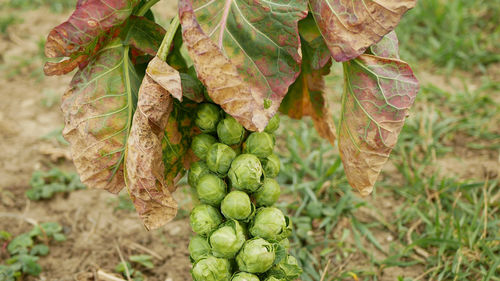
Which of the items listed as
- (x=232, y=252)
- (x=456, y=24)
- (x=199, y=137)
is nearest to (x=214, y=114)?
(x=199, y=137)

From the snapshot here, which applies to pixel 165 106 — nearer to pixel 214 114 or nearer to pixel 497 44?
pixel 214 114

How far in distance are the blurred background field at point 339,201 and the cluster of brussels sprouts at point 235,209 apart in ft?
2.05

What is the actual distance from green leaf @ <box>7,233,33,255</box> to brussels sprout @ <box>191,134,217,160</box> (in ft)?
3.43

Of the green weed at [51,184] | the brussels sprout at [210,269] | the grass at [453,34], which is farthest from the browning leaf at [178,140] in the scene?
the grass at [453,34]

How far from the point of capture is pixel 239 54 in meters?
1.46

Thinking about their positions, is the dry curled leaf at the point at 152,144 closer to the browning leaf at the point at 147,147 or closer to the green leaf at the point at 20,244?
the browning leaf at the point at 147,147

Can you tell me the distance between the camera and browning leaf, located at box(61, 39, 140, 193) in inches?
62.7

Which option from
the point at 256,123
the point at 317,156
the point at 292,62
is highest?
the point at 292,62

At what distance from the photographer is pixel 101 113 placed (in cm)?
160

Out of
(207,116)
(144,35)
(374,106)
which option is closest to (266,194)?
(207,116)

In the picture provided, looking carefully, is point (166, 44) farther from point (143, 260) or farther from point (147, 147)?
point (143, 260)

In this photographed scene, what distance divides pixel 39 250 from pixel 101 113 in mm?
931

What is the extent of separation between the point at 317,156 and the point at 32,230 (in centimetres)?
157

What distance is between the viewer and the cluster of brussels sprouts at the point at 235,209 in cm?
140
